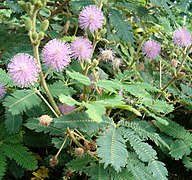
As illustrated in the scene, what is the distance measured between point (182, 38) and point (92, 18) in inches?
19.7

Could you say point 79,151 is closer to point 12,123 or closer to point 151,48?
point 12,123

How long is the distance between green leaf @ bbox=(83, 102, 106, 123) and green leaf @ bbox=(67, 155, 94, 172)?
1.22ft

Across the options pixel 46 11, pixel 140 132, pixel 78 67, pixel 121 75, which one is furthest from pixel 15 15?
pixel 140 132

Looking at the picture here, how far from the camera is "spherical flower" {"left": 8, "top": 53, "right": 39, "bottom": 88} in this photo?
127 centimetres

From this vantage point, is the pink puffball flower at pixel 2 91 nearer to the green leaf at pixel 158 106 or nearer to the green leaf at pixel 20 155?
the green leaf at pixel 20 155

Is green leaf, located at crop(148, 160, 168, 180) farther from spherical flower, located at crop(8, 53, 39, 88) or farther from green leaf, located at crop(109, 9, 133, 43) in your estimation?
green leaf, located at crop(109, 9, 133, 43)

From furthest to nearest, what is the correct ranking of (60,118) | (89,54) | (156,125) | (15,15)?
(15,15) < (156,125) < (89,54) < (60,118)

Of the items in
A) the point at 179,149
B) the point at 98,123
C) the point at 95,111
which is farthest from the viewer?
the point at 179,149

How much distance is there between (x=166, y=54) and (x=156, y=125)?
1.00 meters

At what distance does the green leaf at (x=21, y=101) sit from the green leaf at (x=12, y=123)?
113 millimetres

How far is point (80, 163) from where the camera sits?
151 cm

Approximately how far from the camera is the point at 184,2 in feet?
6.31

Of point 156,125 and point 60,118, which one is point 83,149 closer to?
point 60,118

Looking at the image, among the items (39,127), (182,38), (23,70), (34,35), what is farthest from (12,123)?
(182,38)
